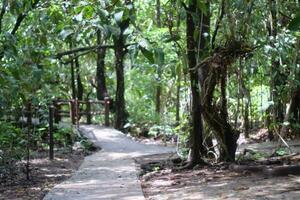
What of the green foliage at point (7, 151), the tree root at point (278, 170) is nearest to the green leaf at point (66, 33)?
the tree root at point (278, 170)

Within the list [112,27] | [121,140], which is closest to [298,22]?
[112,27]

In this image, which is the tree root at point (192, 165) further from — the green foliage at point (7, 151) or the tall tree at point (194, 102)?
the green foliage at point (7, 151)

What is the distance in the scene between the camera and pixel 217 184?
6.32 m

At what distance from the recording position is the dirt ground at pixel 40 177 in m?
6.48

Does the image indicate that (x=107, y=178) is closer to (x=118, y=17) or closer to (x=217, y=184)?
(x=217, y=184)

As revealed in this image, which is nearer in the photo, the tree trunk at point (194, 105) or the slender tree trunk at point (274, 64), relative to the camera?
the tree trunk at point (194, 105)

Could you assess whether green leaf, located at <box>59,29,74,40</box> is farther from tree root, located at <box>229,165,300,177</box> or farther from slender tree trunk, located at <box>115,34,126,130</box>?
slender tree trunk, located at <box>115,34,126,130</box>

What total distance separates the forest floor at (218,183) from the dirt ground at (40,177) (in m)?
1.36

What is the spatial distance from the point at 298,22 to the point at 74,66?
20504 millimetres

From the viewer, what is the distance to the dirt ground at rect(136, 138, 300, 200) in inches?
218

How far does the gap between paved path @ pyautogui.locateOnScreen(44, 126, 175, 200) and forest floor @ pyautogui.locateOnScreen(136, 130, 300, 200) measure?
24 cm

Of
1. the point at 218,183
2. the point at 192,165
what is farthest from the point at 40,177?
the point at 218,183

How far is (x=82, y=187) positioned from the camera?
22.2ft

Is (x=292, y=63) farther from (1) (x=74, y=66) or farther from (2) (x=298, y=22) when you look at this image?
(1) (x=74, y=66)
